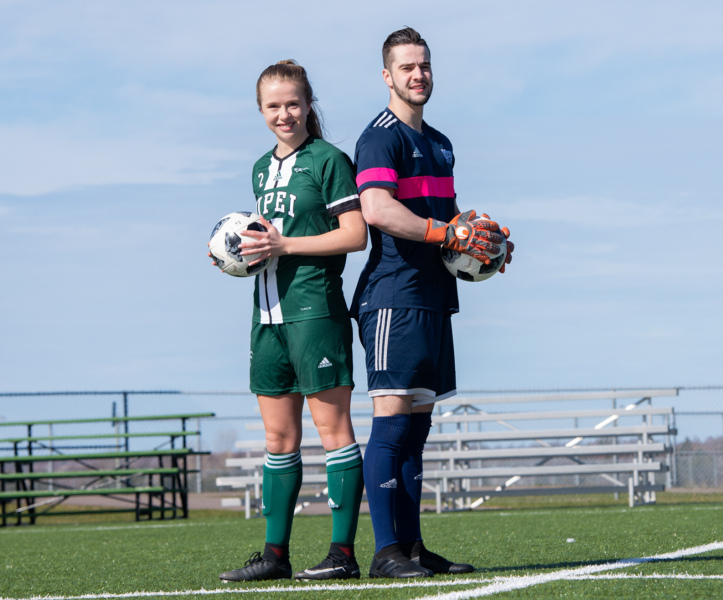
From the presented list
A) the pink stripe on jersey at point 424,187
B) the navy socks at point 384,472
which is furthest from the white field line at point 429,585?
the pink stripe on jersey at point 424,187

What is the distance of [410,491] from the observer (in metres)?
3.56

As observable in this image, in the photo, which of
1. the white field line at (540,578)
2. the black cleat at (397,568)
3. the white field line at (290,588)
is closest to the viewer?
the white field line at (540,578)

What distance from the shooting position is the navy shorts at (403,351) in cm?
337

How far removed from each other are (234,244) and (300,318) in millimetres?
361

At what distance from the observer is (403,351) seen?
11.1 ft

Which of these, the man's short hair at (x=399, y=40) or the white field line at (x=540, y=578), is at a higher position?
the man's short hair at (x=399, y=40)

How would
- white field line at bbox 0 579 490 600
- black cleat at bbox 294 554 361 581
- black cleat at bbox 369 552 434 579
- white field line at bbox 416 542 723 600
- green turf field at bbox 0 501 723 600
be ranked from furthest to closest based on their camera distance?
black cleat at bbox 294 554 361 581
black cleat at bbox 369 552 434 579
white field line at bbox 0 579 490 600
green turf field at bbox 0 501 723 600
white field line at bbox 416 542 723 600

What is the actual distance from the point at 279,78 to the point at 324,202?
1.69 feet

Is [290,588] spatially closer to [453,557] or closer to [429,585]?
[429,585]

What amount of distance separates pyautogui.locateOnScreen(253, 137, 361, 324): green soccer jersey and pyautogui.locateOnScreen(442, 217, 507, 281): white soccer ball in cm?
40

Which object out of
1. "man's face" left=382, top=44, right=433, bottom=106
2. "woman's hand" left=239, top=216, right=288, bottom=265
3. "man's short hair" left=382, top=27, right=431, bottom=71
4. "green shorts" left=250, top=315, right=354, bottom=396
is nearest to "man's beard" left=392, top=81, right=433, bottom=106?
"man's face" left=382, top=44, right=433, bottom=106

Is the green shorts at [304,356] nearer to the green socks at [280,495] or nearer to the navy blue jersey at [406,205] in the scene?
the navy blue jersey at [406,205]

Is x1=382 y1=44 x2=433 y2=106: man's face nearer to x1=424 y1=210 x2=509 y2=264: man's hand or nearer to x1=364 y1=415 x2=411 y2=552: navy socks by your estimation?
x1=424 y1=210 x2=509 y2=264: man's hand

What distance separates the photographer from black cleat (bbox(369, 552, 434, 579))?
10.8 ft
